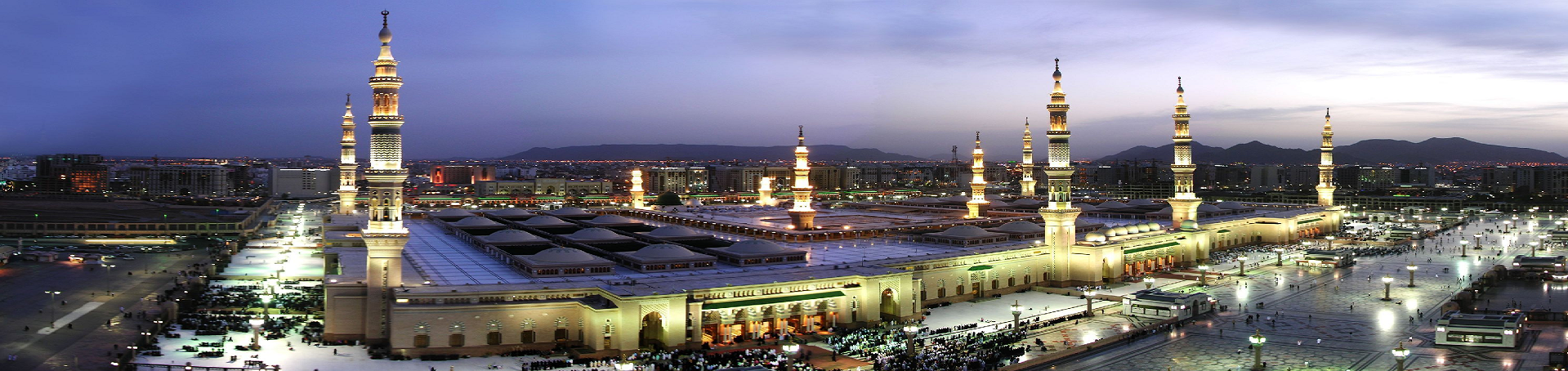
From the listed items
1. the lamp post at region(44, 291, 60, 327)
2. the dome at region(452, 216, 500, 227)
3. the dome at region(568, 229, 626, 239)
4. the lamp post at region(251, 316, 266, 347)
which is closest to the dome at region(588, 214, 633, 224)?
the dome at region(452, 216, 500, 227)

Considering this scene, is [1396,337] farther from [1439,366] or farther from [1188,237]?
[1188,237]

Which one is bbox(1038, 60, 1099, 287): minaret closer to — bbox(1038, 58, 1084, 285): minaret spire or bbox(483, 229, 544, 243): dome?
bbox(1038, 58, 1084, 285): minaret spire

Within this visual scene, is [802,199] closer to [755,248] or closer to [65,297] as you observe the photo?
[755,248]

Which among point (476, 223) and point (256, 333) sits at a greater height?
point (476, 223)

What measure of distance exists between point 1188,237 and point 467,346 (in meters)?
37.7

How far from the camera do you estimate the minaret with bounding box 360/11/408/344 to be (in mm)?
29812

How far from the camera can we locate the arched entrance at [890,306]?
33.9m

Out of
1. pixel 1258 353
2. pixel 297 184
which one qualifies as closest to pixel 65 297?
pixel 1258 353

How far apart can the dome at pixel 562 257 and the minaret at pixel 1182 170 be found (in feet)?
Answer: 112

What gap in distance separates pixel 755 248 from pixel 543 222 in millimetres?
21124

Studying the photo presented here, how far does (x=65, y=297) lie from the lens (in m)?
38.8

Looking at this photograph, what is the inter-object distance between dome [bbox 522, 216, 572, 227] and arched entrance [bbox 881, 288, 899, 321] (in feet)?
81.8

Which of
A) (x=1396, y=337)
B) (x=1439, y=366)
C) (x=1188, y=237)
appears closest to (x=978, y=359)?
(x=1439, y=366)

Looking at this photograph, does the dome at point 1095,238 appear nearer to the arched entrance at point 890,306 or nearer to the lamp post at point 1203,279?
the lamp post at point 1203,279
